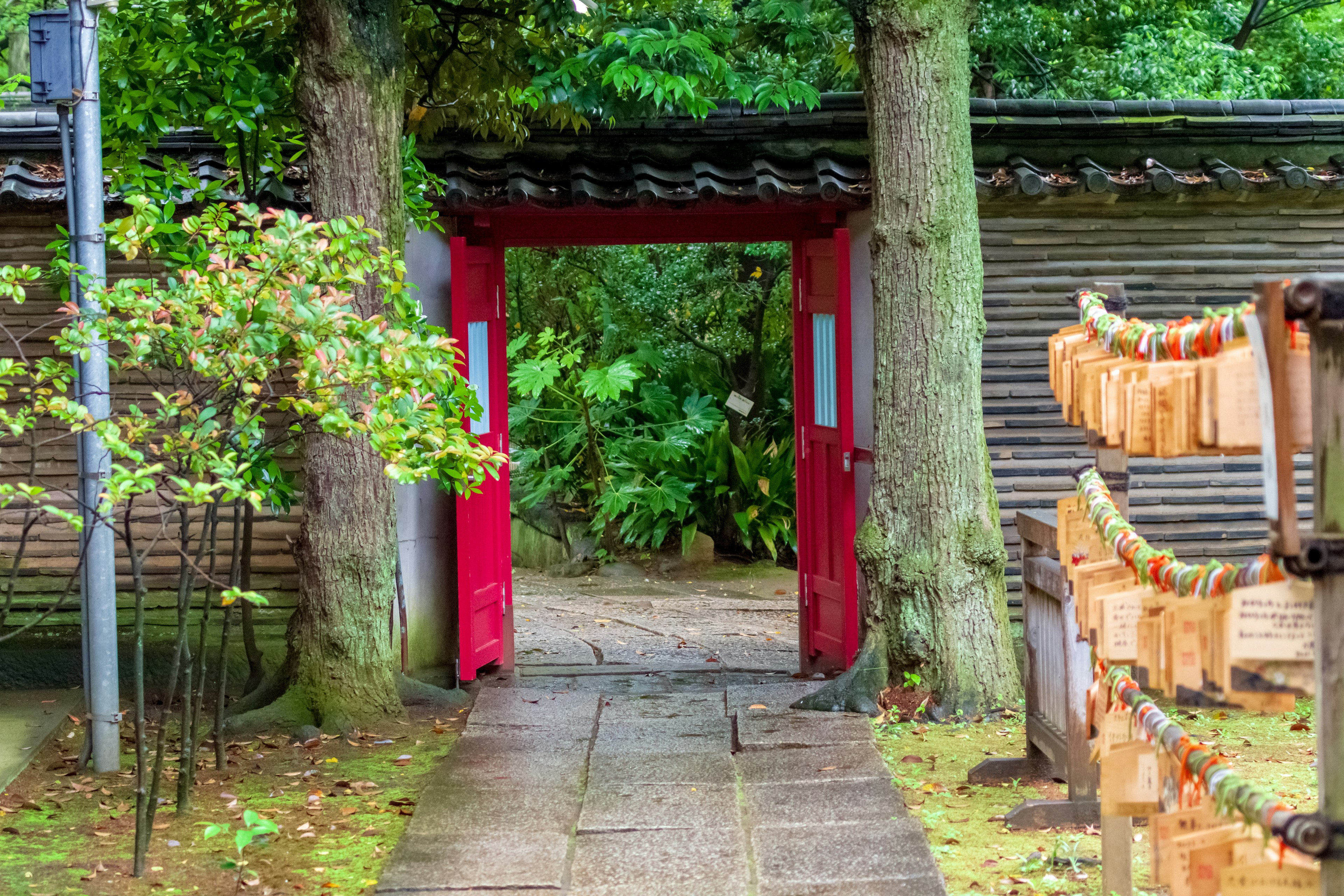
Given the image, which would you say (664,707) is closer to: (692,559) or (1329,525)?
(1329,525)

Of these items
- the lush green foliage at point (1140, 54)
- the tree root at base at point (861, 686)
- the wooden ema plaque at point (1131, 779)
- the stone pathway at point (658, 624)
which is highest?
the lush green foliage at point (1140, 54)

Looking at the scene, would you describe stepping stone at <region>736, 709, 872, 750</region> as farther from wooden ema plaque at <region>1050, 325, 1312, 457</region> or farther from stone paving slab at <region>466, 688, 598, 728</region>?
wooden ema plaque at <region>1050, 325, 1312, 457</region>

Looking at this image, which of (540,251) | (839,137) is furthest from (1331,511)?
(540,251)

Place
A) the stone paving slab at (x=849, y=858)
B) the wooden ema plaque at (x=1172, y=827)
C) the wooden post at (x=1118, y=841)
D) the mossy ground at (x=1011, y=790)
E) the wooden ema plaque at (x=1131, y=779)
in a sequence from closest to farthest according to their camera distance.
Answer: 1. the wooden ema plaque at (x=1172, y=827)
2. the wooden ema plaque at (x=1131, y=779)
3. the wooden post at (x=1118, y=841)
4. the stone paving slab at (x=849, y=858)
5. the mossy ground at (x=1011, y=790)

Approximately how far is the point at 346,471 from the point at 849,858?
2.97m

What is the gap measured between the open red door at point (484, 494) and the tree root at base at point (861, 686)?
2092mm

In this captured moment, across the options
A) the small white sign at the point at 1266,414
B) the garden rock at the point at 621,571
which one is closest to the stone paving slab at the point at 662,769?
the small white sign at the point at 1266,414

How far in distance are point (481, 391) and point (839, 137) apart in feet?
8.23

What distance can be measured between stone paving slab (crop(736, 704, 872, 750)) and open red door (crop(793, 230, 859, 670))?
130 cm

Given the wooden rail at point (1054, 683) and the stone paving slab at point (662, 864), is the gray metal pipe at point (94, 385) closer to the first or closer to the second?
the stone paving slab at point (662, 864)

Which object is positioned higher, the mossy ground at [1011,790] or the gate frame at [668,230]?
the gate frame at [668,230]

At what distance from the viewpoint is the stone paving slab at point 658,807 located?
14.2 feet

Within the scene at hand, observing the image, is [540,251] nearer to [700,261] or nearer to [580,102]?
[700,261]

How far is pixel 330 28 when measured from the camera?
5.63 m
